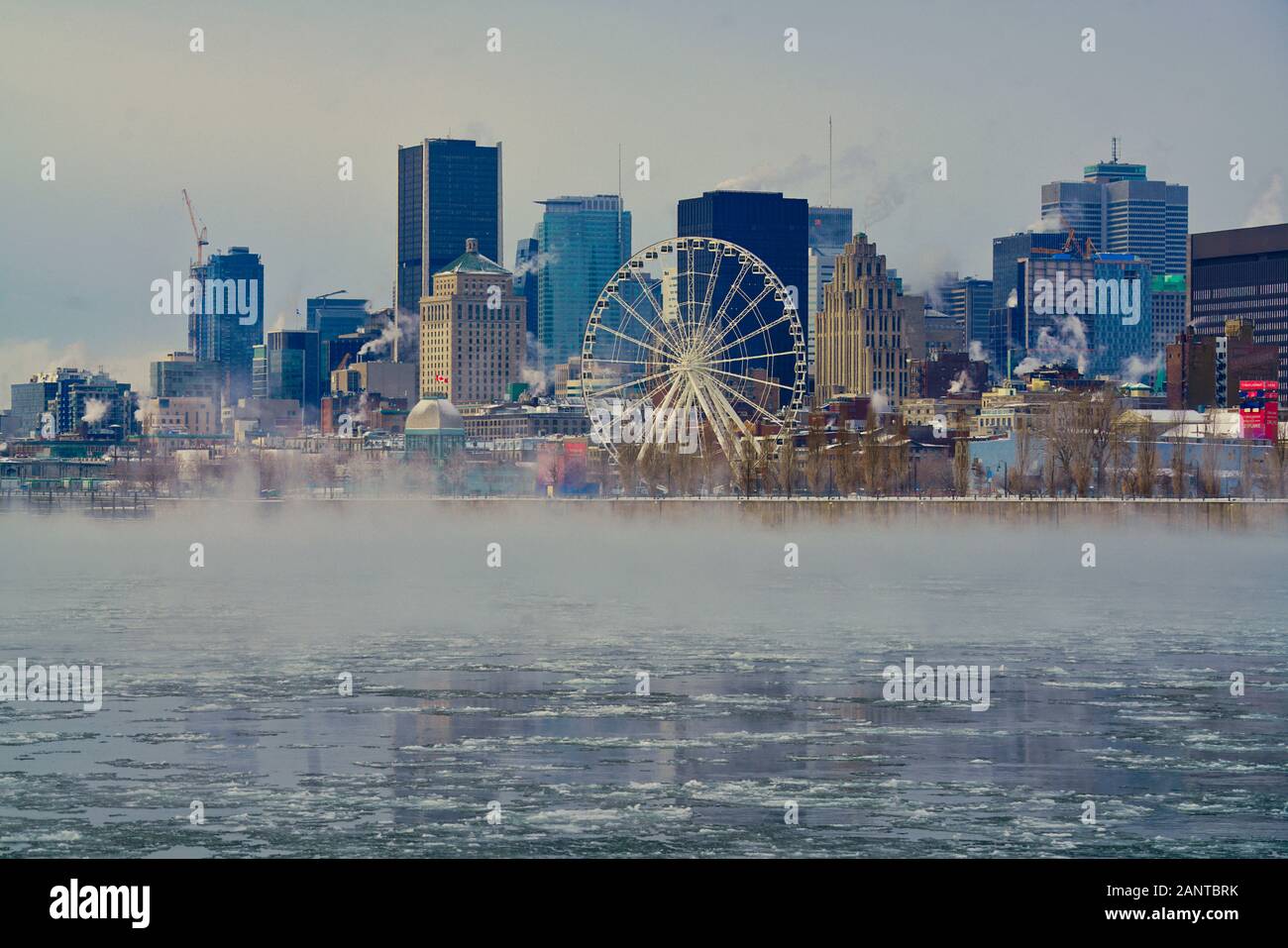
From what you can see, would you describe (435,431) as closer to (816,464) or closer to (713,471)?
(713,471)

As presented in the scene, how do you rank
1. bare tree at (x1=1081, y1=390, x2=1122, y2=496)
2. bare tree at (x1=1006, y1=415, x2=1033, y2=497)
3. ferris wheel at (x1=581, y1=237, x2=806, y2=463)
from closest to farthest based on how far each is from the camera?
ferris wheel at (x1=581, y1=237, x2=806, y2=463), bare tree at (x1=1006, y1=415, x2=1033, y2=497), bare tree at (x1=1081, y1=390, x2=1122, y2=496)

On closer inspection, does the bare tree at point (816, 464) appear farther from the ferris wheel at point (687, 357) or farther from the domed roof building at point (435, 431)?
the domed roof building at point (435, 431)

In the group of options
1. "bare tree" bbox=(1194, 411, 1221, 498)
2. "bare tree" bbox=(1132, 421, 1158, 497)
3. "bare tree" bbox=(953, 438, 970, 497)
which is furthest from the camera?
"bare tree" bbox=(953, 438, 970, 497)

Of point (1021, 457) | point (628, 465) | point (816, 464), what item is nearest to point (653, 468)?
point (628, 465)

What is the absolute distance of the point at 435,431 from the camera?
176750mm

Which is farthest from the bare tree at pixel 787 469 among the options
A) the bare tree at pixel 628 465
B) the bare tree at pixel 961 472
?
the bare tree at pixel 961 472

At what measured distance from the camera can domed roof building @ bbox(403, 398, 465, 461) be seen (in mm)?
173875

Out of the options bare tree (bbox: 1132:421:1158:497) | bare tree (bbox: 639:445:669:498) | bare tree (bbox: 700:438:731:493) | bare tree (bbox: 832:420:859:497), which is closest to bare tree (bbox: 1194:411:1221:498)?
Answer: bare tree (bbox: 1132:421:1158:497)

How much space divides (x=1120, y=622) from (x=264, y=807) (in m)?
25.4

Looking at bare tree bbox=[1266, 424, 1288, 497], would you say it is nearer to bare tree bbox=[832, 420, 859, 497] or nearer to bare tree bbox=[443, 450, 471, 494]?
bare tree bbox=[832, 420, 859, 497]

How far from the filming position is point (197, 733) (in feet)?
81.3

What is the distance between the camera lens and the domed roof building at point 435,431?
570 ft
